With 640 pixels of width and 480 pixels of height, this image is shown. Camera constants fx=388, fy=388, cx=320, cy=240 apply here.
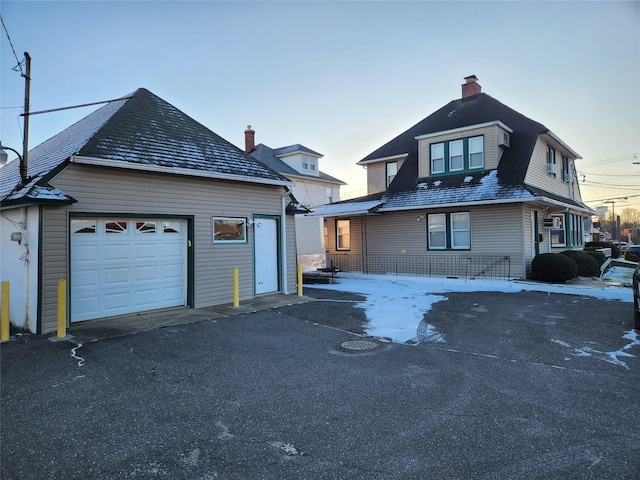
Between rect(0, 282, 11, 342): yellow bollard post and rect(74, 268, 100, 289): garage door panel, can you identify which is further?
rect(74, 268, 100, 289): garage door panel

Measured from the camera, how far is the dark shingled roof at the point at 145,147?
334 inches

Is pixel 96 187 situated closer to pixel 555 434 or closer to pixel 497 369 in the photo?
pixel 497 369

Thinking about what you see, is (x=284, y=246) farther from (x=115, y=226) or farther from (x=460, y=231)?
(x=460, y=231)

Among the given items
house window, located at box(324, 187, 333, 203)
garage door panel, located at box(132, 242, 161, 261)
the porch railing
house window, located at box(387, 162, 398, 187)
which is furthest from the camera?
house window, located at box(324, 187, 333, 203)

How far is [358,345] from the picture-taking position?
6.87m

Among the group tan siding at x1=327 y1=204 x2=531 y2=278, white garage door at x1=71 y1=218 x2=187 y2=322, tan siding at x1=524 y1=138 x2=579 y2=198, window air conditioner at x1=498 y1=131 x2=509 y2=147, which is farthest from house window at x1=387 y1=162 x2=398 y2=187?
white garage door at x1=71 y1=218 x2=187 y2=322

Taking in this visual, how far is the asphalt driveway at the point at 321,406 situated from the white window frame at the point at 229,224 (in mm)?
3366

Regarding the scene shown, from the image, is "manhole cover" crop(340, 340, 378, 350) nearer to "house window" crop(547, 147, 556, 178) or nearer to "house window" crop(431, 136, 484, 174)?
"house window" crop(431, 136, 484, 174)

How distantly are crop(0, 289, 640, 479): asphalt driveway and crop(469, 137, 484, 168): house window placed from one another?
1064cm

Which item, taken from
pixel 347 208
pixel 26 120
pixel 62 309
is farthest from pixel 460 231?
pixel 26 120

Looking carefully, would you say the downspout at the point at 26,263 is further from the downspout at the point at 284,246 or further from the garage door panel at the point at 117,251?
the downspout at the point at 284,246

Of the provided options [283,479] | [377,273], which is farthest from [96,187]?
[377,273]

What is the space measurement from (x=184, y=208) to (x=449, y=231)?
449 inches

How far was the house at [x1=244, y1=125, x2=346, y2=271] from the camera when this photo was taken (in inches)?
1026
